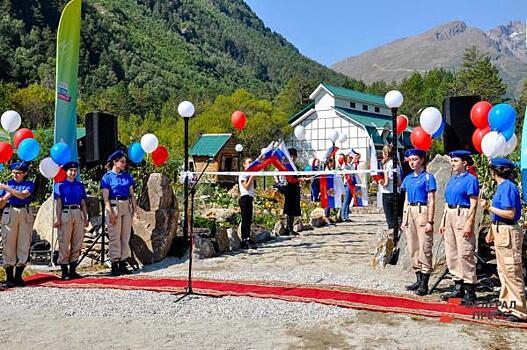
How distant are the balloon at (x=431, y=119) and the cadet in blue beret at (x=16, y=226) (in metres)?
5.24

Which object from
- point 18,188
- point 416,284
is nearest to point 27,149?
point 18,188

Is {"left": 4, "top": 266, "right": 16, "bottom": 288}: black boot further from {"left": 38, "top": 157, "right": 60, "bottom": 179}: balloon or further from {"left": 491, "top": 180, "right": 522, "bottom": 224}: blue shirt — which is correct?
{"left": 491, "top": 180, "right": 522, "bottom": 224}: blue shirt

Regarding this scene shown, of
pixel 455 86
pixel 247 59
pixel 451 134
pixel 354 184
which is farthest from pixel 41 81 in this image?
pixel 247 59

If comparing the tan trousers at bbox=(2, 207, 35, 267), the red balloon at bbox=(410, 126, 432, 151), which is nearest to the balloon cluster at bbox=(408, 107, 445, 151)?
the red balloon at bbox=(410, 126, 432, 151)

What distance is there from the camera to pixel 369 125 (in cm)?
3650

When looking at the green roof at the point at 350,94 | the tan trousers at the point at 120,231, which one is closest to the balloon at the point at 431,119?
the tan trousers at the point at 120,231

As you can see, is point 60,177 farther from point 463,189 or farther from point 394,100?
point 463,189

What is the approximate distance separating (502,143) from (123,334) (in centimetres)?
424

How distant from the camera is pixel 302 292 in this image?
5906 mm

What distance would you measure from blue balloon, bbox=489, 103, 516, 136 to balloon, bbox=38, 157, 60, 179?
18.5 ft

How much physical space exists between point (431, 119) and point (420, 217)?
155 centimetres

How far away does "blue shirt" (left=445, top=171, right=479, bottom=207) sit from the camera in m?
5.28

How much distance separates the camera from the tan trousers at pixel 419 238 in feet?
18.9

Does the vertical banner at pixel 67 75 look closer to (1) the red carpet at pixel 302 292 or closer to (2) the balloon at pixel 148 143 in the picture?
(2) the balloon at pixel 148 143
